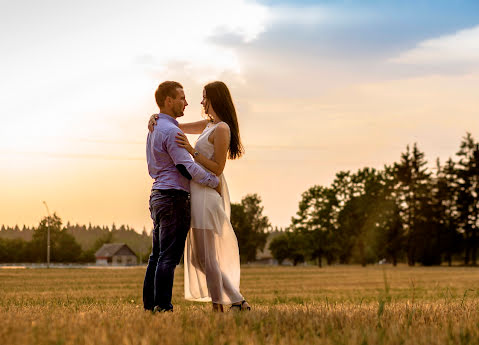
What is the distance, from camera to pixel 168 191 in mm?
6312

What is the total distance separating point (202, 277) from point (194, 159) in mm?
1352

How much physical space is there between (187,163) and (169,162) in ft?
1.06

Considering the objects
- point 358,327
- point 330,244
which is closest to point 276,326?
point 358,327

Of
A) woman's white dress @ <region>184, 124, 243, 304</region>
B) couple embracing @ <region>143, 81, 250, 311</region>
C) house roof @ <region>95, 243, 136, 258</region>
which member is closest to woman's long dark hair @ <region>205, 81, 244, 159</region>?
couple embracing @ <region>143, 81, 250, 311</region>

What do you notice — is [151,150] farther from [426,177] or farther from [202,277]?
[426,177]

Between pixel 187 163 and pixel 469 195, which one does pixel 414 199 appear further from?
pixel 187 163

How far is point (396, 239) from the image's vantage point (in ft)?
271

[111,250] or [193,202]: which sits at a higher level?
[193,202]

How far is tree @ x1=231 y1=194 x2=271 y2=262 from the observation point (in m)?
97.3

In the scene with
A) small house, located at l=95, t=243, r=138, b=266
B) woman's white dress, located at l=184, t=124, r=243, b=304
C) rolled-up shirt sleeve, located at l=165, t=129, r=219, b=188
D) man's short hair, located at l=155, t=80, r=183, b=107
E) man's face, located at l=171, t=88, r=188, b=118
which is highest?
man's short hair, located at l=155, t=80, r=183, b=107

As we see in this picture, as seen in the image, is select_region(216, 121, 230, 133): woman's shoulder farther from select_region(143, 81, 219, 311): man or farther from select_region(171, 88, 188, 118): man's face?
select_region(171, 88, 188, 118): man's face

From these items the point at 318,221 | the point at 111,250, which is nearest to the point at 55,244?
the point at 111,250

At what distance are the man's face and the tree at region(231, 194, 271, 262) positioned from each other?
8964 cm

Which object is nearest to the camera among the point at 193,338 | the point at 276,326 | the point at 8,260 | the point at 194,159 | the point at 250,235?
the point at 193,338
